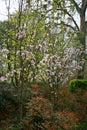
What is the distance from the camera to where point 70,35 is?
15641 millimetres

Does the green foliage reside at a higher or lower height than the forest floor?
lower

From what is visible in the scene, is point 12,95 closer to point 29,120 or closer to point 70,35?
point 29,120

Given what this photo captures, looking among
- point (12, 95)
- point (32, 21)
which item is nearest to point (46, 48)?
point (12, 95)

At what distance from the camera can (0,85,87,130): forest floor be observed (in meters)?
8.56

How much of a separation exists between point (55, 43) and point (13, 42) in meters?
3.96

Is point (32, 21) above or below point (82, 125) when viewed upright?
above

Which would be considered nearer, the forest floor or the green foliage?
the forest floor

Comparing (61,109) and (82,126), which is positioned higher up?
(61,109)

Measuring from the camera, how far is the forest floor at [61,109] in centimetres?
856

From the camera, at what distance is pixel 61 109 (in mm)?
12086

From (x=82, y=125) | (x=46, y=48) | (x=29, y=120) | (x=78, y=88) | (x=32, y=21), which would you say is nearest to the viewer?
(x=29, y=120)

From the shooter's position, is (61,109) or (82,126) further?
(61,109)

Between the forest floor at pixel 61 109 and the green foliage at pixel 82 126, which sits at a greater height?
the forest floor at pixel 61 109

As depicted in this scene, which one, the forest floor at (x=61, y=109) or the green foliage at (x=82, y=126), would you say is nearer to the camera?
the forest floor at (x=61, y=109)
